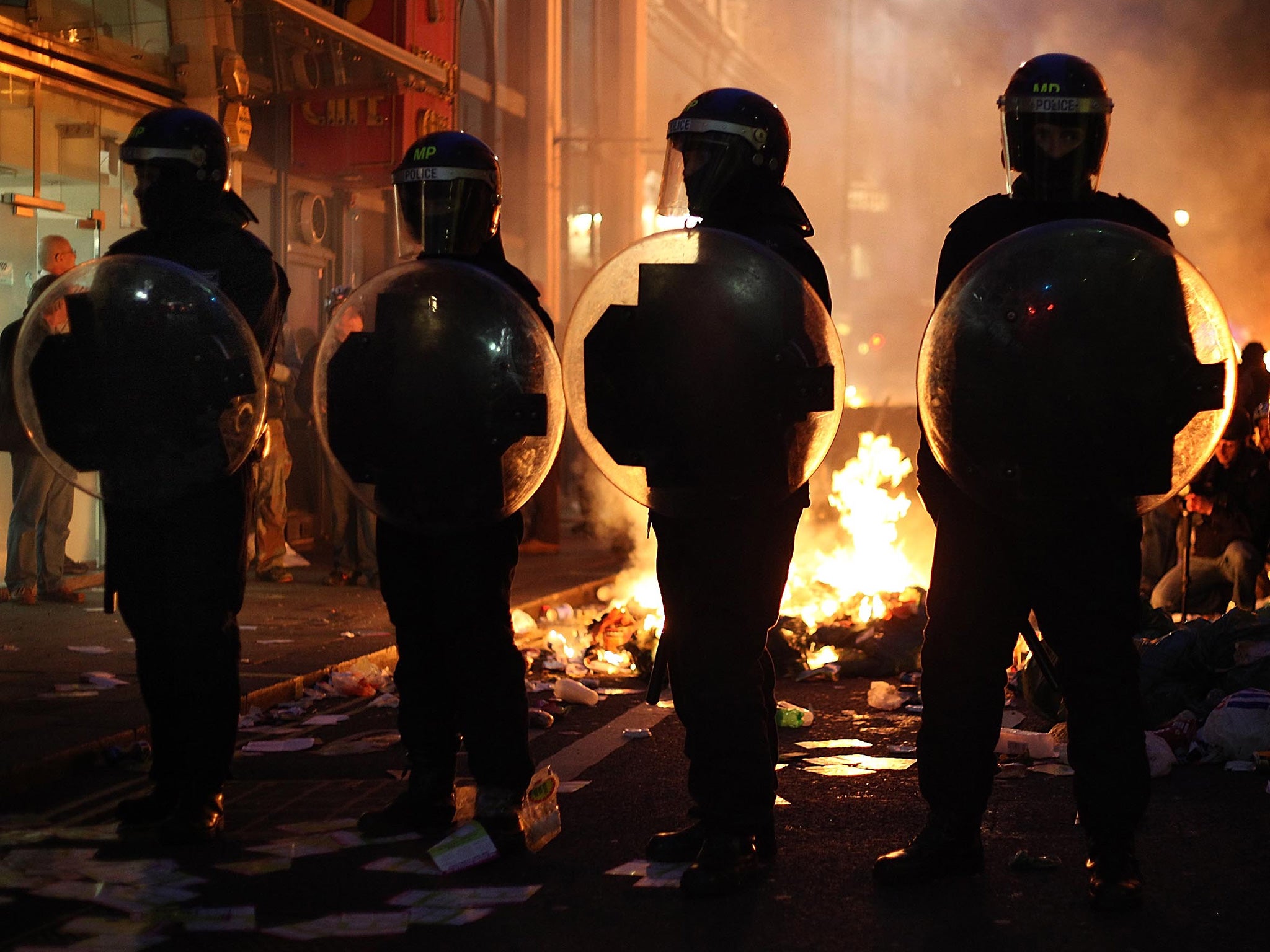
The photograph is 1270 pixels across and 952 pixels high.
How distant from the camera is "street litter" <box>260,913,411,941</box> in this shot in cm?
363

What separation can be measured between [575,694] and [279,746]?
1.52 metres

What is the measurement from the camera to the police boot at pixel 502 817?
429cm

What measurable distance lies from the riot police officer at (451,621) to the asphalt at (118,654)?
0.10m

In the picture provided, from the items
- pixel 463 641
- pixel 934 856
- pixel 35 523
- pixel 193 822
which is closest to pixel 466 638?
pixel 463 641

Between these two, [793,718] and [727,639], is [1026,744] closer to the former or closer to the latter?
[793,718]

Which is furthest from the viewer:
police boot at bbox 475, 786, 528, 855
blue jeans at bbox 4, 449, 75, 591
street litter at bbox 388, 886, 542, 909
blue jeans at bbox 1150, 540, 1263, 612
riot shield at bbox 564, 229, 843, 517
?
blue jeans at bbox 1150, 540, 1263, 612

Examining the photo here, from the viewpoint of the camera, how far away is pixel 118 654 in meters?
7.81

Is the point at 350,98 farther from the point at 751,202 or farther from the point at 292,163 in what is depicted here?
the point at 751,202

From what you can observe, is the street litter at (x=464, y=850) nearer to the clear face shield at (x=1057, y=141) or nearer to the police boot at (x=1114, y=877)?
the police boot at (x=1114, y=877)

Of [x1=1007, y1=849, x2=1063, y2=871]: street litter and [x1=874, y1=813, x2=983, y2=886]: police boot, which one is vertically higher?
[x1=874, y1=813, x2=983, y2=886]: police boot

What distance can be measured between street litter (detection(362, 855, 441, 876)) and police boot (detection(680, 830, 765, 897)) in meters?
0.67

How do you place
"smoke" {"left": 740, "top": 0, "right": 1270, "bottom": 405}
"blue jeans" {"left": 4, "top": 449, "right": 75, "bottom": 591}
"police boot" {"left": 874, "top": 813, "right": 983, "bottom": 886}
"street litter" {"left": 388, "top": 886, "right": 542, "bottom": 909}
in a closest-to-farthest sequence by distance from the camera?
"street litter" {"left": 388, "top": 886, "right": 542, "bottom": 909} → "police boot" {"left": 874, "top": 813, "right": 983, "bottom": 886} → "blue jeans" {"left": 4, "top": 449, "right": 75, "bottom": 591} → "smoke" {"left": 740, "top": 0, "right": 1270, "bottom": 405}

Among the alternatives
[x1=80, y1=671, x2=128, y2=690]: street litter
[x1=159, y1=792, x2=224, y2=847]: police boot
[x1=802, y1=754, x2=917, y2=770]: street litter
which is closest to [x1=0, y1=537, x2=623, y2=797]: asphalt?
[x1=80, y1=671, x2=128, y2=690]: street litter

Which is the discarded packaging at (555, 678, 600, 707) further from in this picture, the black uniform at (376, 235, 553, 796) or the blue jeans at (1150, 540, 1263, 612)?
the blue jeans at (1150, 540, 1263, 612)
